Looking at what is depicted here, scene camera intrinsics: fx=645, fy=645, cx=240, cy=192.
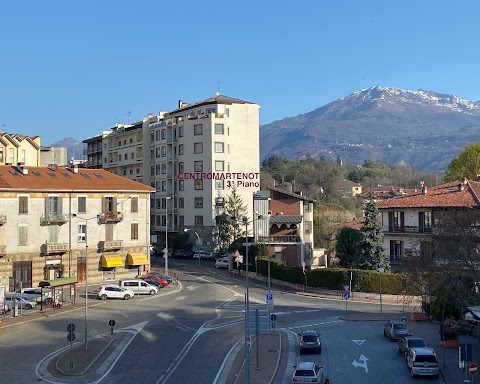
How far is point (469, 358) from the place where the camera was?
2564 cm

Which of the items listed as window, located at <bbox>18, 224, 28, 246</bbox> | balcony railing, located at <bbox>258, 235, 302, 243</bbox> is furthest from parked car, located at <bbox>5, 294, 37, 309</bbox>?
balcony railing, located at <bbox>258, 235, 302, 243</bbox>

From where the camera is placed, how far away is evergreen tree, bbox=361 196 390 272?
6172 centimetres

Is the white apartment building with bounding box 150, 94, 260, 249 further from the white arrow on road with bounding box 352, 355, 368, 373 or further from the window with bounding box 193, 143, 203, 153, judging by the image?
A: the white arrow on road with bounding box 352, 355, 368, 373

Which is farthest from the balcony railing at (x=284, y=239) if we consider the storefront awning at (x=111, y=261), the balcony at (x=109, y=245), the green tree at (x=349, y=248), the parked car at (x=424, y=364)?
the parked car at (x=424, y=364)

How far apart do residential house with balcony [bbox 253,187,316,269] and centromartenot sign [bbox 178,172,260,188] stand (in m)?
11.7

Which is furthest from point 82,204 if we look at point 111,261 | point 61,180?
point 111,261

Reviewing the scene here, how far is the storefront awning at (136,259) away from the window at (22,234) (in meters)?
11.4

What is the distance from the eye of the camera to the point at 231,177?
98000 millimetres

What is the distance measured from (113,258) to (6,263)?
36.1 feet

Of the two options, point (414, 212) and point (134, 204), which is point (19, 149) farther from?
point (414, 212)

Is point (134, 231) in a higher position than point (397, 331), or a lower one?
higher

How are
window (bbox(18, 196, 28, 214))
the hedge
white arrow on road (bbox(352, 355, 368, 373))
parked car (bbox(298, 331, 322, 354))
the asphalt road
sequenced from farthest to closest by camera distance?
window (bbox(18, 196, 28, 214)) < the hedge < parked car (bbox(298, 331, 322, 354)) < white arrow on road (bbox(352, 355, 368, 373)) < the asphalt road

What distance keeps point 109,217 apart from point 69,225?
441 cm

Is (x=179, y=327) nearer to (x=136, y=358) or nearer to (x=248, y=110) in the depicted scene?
(x=136, y=358)
